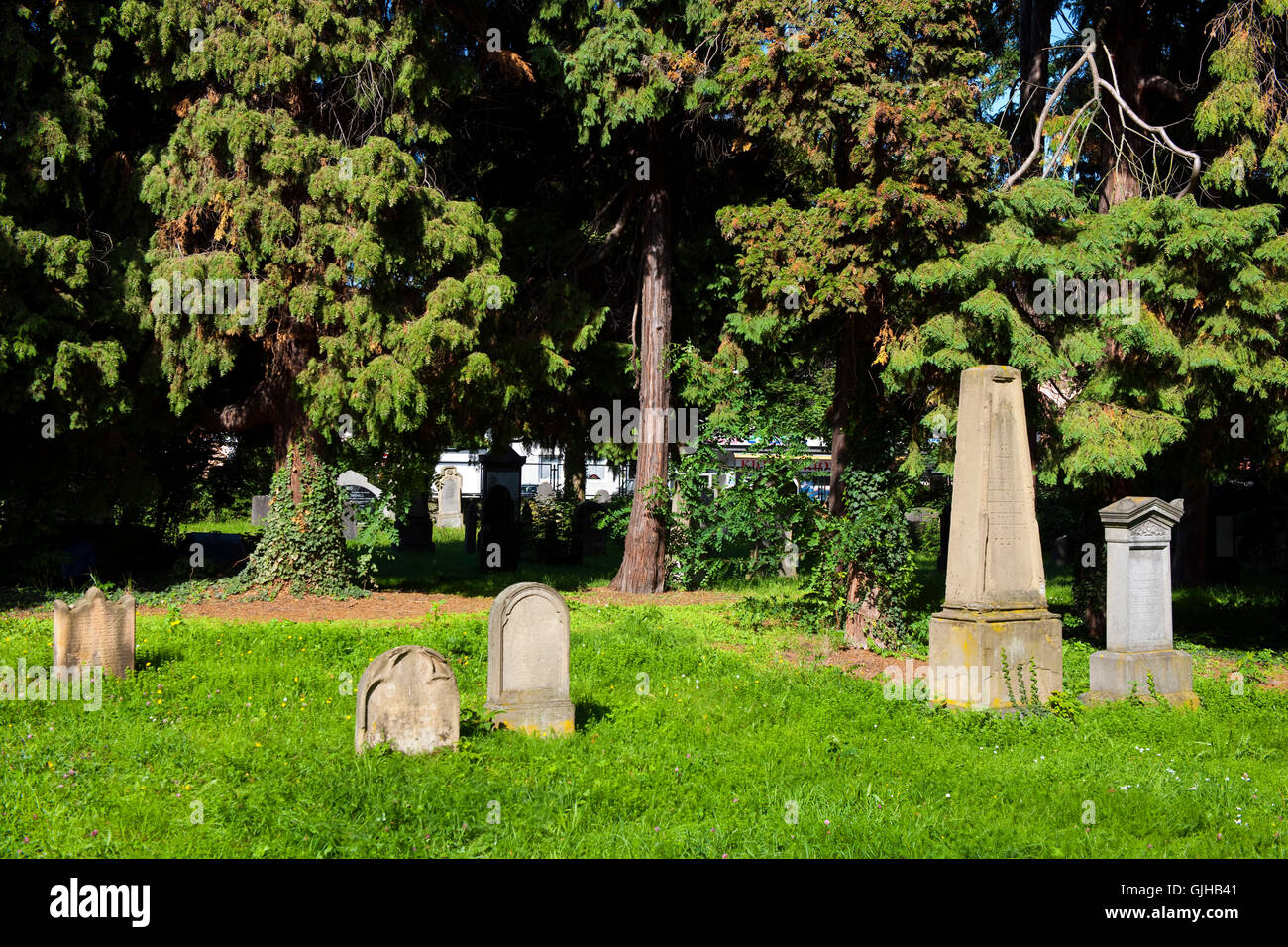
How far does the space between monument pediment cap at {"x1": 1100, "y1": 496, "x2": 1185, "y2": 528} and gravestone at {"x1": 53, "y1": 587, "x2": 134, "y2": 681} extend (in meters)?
8.46

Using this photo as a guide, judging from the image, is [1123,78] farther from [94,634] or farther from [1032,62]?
[94,634]

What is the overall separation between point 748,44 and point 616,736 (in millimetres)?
8335

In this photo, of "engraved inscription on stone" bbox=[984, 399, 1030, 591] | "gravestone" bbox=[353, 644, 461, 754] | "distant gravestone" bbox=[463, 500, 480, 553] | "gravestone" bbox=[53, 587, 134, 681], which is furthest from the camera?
"distant gravestone" bbox=[463, 500, 480, 553]

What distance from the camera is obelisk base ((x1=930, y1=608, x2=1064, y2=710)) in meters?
8.56

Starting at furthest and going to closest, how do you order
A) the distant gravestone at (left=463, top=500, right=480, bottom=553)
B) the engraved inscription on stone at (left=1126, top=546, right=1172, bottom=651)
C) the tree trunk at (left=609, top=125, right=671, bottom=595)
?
the distant gravestone at (left=463, top=500, right=480, bottom=553) → the tree trunk at (left=609, top=125, right=671, bottom=595) → the engraved inscription on stone at (left=1126, top=546, right=1172, bottom=651)

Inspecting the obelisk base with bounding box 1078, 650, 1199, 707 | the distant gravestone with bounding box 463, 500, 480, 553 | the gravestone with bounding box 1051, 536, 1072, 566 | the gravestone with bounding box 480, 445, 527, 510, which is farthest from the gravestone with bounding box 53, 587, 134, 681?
the gravestone with bounding box 1051, 536, 1072, 566

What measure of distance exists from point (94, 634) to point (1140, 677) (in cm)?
871

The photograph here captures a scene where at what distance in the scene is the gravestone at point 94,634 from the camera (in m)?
8.44

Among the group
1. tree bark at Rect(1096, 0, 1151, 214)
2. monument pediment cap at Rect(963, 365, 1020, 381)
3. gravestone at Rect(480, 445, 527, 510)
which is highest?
tree bark at Rect(1096, 0, 1151, 214)

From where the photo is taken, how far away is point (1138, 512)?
9648mm

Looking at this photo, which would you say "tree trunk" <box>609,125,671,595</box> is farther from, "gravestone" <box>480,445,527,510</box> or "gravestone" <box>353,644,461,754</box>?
"gravestone" <box>353,644,461,754</box>

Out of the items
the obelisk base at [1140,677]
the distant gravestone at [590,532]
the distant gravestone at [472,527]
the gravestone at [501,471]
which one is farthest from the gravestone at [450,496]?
the obelisk base at [1140,677]

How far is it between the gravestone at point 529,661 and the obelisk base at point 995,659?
3.21 metres
